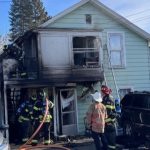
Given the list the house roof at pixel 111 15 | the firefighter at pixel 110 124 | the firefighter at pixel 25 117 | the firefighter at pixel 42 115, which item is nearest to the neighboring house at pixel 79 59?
the house roof at pixel 111 15

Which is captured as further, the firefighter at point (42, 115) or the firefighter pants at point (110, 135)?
the firefighter at point (42, 115)

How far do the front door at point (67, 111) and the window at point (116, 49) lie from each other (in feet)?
9.33

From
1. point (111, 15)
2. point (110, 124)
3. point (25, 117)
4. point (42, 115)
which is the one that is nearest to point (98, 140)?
point (110, 124)

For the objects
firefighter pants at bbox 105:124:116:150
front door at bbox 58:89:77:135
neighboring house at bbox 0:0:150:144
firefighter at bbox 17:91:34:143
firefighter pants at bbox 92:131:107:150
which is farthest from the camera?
front door at bbox 58:89:77:135

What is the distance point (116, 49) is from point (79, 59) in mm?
2110

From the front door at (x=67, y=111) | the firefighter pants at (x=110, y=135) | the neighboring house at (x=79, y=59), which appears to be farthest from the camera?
the front door at (x=67, y=111)

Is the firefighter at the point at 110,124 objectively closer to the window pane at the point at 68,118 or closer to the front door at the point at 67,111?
the front door at the point at 67,111

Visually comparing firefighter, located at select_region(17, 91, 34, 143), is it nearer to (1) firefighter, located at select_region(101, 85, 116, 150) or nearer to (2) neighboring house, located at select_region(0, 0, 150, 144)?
(2) neighboring house, located at select_region(0, 0, 150, 144)

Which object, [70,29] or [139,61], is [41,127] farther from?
[139,61]

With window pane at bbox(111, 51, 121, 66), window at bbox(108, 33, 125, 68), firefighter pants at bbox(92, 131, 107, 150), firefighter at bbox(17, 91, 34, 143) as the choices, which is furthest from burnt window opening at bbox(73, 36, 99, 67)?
firefighter pants at bbox(92, 131, 107, 150)

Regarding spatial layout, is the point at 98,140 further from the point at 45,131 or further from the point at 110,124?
the point at 45,131

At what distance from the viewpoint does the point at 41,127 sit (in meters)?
17.9

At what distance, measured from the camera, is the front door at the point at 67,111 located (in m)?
20.5

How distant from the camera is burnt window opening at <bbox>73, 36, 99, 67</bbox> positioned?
68.4 feet
